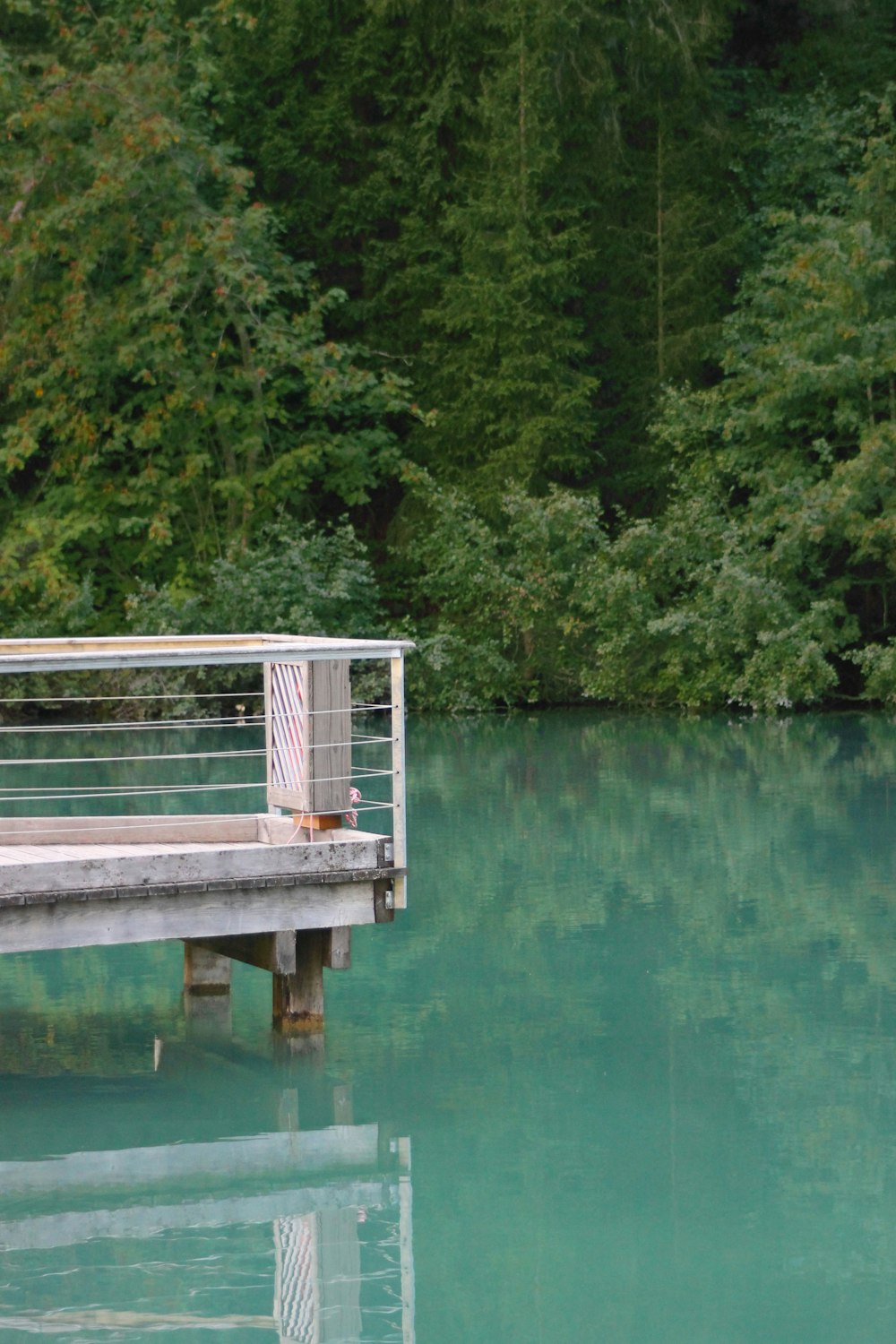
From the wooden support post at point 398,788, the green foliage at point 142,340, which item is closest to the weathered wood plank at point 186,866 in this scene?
the wooden support post at point 398,788

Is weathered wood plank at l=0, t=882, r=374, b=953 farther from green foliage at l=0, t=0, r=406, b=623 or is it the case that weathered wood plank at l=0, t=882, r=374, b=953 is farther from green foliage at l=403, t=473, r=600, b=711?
green foliage at l=0, t=0, r=406, b=623

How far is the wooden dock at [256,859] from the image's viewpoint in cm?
700

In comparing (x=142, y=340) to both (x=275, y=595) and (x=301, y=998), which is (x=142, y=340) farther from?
(x=301, y=998)

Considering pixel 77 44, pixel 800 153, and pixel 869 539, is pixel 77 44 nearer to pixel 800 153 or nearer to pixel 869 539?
pixel 800 153

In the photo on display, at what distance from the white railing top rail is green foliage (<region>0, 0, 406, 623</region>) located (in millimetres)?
17270

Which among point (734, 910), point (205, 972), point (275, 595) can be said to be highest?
point (275, 595)

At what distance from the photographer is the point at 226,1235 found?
5.80m

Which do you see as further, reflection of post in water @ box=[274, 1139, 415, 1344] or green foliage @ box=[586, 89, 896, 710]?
green foliage @ box=[586, 89, 896, 710]

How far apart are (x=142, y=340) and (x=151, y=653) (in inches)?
709

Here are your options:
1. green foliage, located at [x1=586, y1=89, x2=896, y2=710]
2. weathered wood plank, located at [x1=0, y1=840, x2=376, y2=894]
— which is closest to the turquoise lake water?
weathered wood plank, located at [x1=0, y1=840, x2=376, y2=894]

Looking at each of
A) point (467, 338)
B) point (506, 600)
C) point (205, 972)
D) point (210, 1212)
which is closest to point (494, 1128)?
point (210, 1212)

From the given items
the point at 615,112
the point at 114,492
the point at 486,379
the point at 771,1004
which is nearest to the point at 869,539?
the point at 486,379

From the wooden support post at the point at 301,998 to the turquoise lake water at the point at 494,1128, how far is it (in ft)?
0.47

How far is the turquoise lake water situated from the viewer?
5.26m
